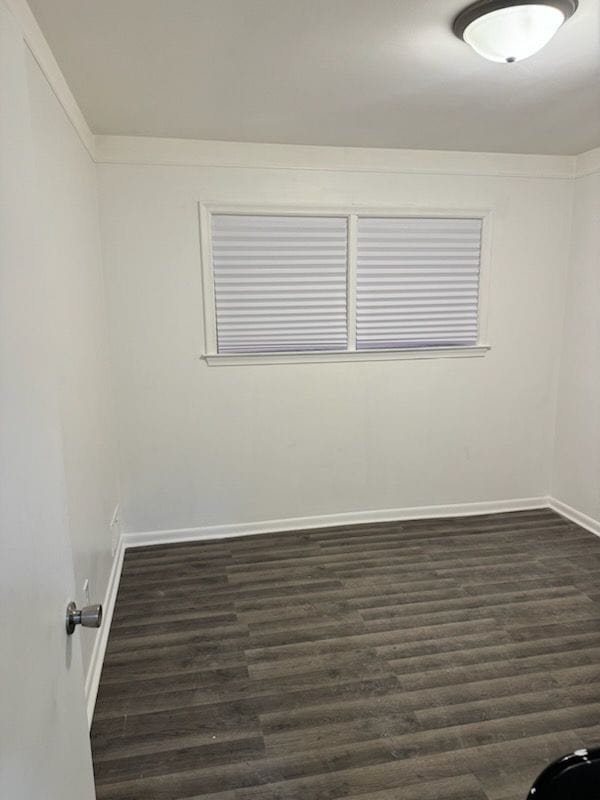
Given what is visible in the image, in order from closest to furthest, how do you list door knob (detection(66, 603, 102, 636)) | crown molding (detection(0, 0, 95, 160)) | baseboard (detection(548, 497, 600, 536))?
door knob (detection(66, 603, 102, 636)) < crown molding (detection(0, 0, 95, 160)) < baseboard (detection(548, 497, 600, 536))

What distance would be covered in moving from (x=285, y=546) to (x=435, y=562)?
954mm

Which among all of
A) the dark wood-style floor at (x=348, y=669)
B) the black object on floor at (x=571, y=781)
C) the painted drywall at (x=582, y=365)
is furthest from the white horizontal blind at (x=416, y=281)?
the black object on floor at (x=571, y=781)

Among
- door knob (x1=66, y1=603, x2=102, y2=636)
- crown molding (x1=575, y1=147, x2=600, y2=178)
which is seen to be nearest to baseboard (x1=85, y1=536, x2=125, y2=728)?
door knob (x1=66, y1=603, x2=102, y2=636)

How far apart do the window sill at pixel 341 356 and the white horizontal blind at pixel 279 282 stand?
0.04 metres

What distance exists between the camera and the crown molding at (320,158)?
303 centimetres

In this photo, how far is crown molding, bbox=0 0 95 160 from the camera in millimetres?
1597

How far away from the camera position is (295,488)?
3629 mm

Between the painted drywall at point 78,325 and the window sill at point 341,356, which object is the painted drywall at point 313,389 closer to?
the window sill at point 341,356

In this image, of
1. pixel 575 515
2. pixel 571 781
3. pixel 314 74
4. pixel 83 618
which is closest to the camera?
pixel 571 781

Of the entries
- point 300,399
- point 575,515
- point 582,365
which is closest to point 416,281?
point 300,399

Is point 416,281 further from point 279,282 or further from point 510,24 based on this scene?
point 510,24

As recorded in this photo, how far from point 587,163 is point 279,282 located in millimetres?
2202

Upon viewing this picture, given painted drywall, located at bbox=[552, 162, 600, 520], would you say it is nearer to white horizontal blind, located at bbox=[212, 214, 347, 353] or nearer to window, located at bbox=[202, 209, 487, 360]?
window, located at bbox=[202, 209, 487, 360]

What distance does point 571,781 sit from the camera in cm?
80
